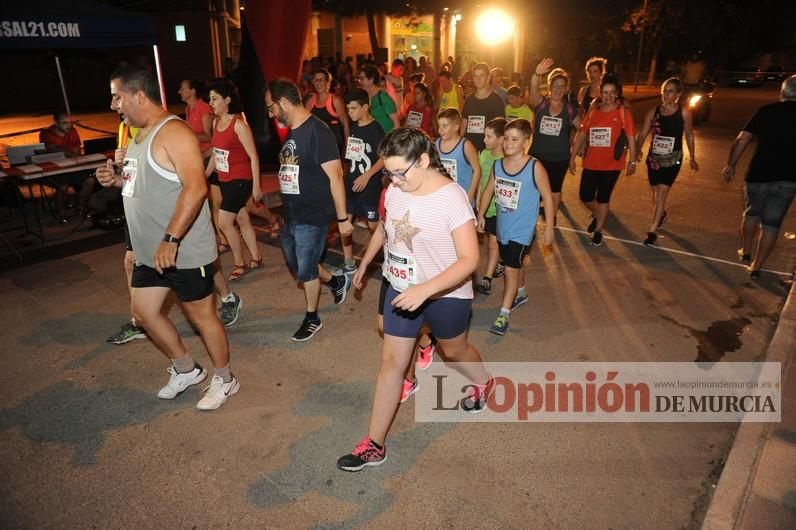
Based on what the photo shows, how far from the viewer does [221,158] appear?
18.0 ft

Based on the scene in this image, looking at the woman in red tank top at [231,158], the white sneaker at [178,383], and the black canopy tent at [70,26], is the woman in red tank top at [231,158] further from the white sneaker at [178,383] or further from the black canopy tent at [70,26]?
the black canopy tent at [70,26]

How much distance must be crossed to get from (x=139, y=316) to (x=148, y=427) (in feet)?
2.46

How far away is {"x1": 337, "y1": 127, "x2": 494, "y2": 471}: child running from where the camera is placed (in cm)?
285

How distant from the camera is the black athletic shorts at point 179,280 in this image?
3.59m

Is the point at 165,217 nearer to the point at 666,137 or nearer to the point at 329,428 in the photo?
the point at 329,428

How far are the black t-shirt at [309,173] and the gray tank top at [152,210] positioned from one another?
1.00 m

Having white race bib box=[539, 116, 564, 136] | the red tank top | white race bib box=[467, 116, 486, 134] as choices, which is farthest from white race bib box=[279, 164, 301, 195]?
white race bib box=[467, 116, 486, 134]

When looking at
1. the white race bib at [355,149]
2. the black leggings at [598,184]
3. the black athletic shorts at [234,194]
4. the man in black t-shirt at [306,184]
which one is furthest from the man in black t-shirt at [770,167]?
the black athletic shorts at [234,194]

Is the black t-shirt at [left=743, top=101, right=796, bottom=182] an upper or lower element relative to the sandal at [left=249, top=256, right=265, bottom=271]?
upper

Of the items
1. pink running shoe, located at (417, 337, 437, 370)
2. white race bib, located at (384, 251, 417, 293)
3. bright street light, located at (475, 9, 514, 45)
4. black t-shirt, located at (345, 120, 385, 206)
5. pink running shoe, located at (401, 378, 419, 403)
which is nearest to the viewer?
white race bib, located at (384, 251, 417, 293)

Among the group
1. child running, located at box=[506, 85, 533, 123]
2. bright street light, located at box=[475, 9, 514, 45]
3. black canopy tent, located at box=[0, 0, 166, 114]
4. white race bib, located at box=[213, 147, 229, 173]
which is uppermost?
bright street light, located at box=[475, 9, 514, 45]

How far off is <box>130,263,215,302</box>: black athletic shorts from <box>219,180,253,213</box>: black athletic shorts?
2103 mm

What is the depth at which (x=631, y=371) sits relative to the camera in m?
4.28

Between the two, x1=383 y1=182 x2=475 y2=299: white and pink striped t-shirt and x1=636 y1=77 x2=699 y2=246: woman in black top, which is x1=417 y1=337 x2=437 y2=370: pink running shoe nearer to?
x1=383 y1=182 x2=475 y2=299: white and pink striped t-shirt
